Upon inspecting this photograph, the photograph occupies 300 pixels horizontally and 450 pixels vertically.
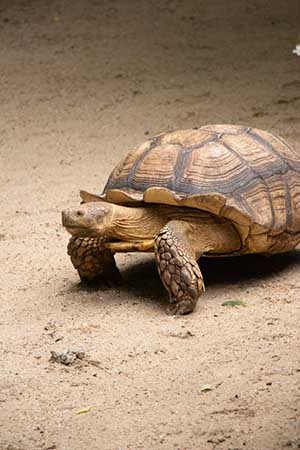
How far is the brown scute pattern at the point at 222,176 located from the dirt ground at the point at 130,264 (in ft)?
1.46

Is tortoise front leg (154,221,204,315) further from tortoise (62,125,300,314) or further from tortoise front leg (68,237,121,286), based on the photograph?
tortoise front leg (68,237,121,286)

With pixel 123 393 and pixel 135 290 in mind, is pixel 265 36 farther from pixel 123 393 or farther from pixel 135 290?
pixel 123 393

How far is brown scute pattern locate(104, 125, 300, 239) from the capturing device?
6086 mm

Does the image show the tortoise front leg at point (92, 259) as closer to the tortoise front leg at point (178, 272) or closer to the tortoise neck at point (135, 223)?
the tortoise neck at point (135, 223)

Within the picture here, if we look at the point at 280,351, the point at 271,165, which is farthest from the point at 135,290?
the point at 280,351

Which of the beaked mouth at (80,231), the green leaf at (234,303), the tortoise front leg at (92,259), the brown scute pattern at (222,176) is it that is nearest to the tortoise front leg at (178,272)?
the green leaf at (234,303)

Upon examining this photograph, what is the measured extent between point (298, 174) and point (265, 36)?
564 cm

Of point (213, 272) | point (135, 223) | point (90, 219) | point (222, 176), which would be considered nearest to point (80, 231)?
point (90, 219)

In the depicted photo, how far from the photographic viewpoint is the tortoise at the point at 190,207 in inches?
238

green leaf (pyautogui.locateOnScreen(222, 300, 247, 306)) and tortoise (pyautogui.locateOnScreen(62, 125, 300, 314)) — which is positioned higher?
tortoise (pyautogui.locateOnScreen(62, 125, 300, 314))

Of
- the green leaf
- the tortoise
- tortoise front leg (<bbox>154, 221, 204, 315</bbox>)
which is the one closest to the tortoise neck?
the tortoise

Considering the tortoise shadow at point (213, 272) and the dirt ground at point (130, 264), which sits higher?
the dirt ground at point (130, 264)

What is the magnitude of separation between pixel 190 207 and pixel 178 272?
0.55 meters

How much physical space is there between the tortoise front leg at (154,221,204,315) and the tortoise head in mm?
372
